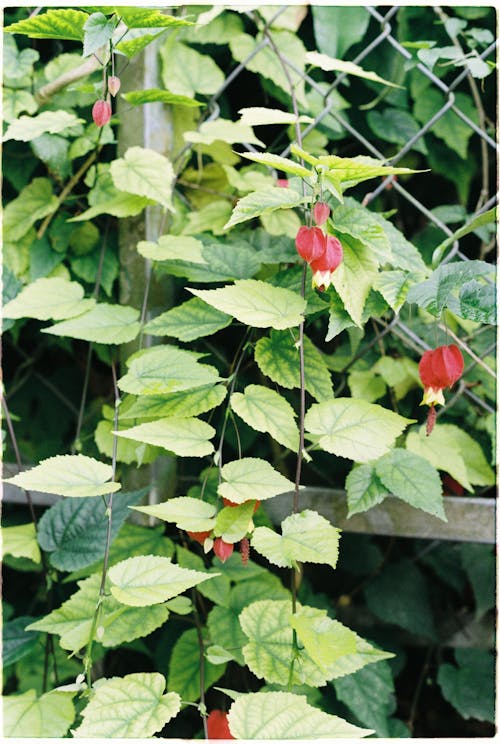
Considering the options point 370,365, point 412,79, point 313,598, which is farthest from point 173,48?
point 313,598

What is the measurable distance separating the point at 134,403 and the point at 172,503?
0.67 feet

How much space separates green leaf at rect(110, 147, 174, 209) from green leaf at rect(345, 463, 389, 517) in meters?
0.44

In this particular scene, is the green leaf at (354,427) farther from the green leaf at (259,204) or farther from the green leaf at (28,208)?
the green leaf at (28,208)

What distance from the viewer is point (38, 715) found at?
85 cm

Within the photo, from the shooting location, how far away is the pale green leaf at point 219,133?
993 millimetres

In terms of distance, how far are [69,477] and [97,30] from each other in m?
0.49

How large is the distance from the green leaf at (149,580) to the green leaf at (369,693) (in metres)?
0.48

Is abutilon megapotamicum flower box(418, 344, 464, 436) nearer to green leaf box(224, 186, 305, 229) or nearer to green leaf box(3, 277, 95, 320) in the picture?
green leaf box(224, 186, 305, 229)

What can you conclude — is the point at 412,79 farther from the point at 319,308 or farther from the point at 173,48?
the point at 319,308

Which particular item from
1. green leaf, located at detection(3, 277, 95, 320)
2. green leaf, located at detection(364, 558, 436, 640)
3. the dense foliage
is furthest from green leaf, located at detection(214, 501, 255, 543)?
green leaf, located at detection(364, 558, 436, 640)

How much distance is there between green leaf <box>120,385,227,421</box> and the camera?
2.72 feet

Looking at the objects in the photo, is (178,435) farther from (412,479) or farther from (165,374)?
(412,479)

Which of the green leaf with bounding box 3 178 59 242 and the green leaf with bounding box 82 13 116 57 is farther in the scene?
the green leaf with bounding box 3 178 59 242

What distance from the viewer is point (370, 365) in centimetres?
111
